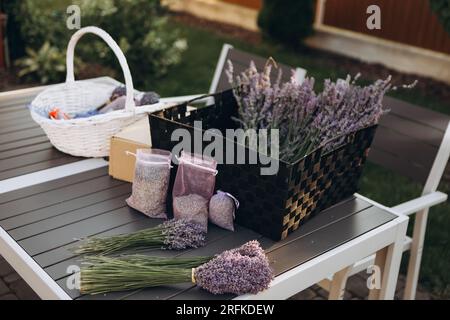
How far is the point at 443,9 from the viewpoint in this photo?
16.1 feet

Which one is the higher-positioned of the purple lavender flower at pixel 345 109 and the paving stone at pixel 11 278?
the purple lavender flower at pixel 345 109

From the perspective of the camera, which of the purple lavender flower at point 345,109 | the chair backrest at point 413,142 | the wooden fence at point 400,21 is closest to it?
the purple lavender flower at point 345,109

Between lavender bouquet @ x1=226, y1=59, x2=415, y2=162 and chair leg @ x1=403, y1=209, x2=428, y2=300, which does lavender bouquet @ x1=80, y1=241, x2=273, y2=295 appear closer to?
lavender bouquet @ x1=226, y1=59, x2=415, y2=162

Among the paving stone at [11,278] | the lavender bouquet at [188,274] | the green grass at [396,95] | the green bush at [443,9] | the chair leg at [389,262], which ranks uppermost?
the green bush at [443,9]

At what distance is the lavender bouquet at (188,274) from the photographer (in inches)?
56.2

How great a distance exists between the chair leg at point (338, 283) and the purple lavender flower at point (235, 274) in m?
0.85

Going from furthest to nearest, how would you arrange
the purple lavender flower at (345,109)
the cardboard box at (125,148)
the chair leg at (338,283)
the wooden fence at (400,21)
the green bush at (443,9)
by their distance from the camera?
1. the wooden fence at (400,21)
2. the green bush at (443,9)
3. the chair leg at (338,283)
4. the cardboard box at (125,148)
5. the purple lavender flower at (345,109)

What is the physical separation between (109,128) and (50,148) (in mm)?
310

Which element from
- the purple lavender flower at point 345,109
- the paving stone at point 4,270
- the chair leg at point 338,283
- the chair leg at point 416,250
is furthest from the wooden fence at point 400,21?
the paving stone at point 4,270

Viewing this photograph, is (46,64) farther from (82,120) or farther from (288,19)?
(82,120)

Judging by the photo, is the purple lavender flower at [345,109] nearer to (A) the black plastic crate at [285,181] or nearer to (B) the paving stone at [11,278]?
(A) the black plastic crate at [285,181]
